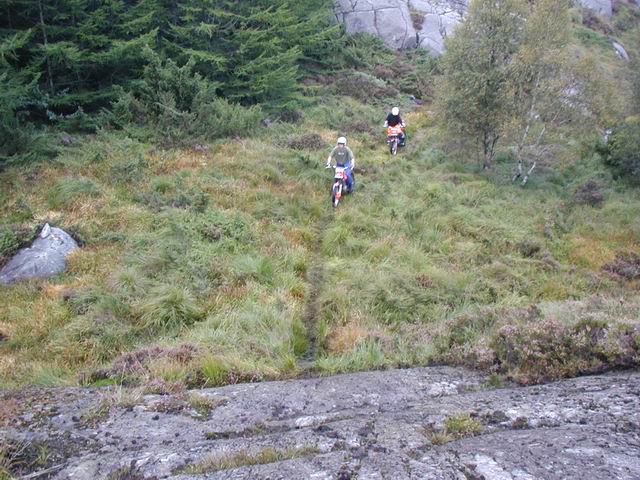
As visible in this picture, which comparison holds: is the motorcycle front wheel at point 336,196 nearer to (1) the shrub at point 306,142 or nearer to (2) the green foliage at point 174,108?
(1) the shrub at point 306,142

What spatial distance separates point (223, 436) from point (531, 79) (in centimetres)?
1560

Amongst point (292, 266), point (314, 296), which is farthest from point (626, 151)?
point (314, 296)

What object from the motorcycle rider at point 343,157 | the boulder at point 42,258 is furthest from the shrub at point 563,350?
the motorcycle rider at point 343,157

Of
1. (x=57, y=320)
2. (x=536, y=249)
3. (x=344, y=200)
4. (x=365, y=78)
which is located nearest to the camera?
(x=57, y=320)

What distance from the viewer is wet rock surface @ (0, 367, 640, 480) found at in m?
3.85

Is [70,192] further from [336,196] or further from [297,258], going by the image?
[336,196]

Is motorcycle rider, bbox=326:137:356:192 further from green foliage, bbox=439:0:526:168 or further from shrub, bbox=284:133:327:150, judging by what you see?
green foliage, bbox=439:0:526:168

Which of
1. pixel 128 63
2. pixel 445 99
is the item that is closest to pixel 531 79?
pixel 445 99

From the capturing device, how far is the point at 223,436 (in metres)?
4.71

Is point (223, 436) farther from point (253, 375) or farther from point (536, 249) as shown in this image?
point (536, 249)

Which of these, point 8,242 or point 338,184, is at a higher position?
→ point 338,184

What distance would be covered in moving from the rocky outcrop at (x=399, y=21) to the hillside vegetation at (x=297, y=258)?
16093 millimetres

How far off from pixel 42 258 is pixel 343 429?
7.62 m

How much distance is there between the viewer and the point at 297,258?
10250 millimetres
